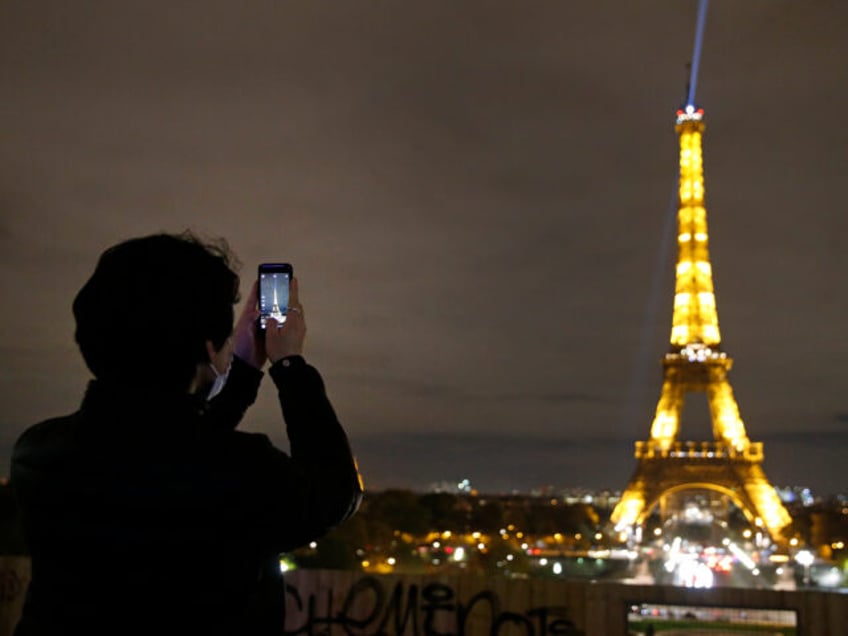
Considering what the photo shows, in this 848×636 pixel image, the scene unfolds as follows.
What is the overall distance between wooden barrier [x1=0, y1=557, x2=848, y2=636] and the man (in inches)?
263

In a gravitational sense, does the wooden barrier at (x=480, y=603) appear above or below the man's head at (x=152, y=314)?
below

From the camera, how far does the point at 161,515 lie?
1.53m

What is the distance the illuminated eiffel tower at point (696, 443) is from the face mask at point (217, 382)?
51.9 m

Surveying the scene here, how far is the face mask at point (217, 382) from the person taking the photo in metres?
1.79

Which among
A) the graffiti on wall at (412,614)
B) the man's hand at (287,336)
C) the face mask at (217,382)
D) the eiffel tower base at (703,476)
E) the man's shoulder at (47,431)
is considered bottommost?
the graffiti on wall at (412,614)

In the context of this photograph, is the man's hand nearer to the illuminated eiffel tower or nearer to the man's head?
the man's head

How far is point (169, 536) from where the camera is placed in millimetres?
1527

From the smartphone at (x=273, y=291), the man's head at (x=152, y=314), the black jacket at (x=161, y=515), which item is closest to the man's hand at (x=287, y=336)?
the smartphone at (x=273, y=291)

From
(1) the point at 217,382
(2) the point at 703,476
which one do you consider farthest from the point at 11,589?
(2) the point at 703,476

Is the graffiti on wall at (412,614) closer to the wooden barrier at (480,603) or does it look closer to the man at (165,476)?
the wooden barrier at (480,603)

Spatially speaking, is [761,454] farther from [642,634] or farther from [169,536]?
[169,536]

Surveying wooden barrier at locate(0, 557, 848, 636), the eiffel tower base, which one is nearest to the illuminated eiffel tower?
the eiffel tower base

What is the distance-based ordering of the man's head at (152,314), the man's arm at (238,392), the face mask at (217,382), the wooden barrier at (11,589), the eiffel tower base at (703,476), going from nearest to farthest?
1. the man's head at (152,314)
2. the face mask at (217,382)
3. the man's arm at (238,392)
4. the wooden barrier at (11,589)
5. the eiffel tower base at (703,476)

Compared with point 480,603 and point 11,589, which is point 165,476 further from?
point 11,589
